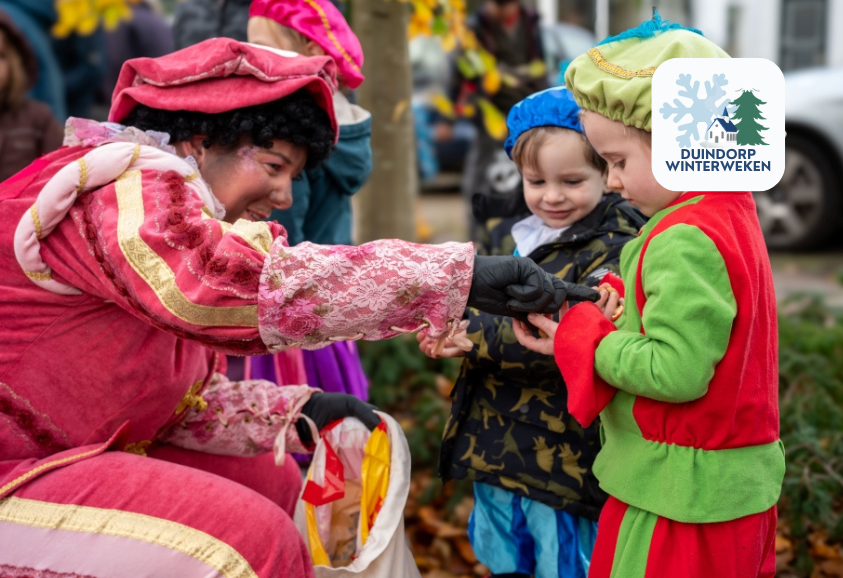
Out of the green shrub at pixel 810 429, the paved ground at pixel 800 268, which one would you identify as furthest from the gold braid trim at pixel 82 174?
the paved ground at pixel 800 268

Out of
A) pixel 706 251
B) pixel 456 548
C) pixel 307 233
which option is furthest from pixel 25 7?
pixel 706 251

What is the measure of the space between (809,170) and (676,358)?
5.95 metres

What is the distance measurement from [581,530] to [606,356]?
821mm

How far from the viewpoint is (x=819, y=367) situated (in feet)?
12.9

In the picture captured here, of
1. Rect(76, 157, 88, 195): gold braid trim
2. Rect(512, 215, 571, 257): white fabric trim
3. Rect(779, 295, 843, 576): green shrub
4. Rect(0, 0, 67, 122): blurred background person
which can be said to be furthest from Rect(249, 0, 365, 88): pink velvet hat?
Rect(0, 0, 67, 122): blurred background person

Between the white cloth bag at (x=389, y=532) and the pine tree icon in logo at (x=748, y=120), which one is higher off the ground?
the pine tree icon in logo at (x=748, y=120)

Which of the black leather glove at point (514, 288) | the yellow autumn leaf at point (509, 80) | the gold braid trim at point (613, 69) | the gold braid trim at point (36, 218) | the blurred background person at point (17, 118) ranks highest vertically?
the yellow autumn leaf at point (509, 80)

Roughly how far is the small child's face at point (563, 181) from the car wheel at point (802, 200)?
510 centimetres

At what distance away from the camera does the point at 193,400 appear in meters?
2.47

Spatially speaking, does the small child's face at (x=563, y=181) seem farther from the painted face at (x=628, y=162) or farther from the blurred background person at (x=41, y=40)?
the blurred background person at (x=41, y=40)

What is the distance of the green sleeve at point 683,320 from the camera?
68.8 inches

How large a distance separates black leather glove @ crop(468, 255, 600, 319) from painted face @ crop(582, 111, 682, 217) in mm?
249

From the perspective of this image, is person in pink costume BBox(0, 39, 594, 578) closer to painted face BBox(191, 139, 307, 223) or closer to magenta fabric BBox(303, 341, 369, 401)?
painted face BBox(191, 139, 307, 223)

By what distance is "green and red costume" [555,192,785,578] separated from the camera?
177 cm
